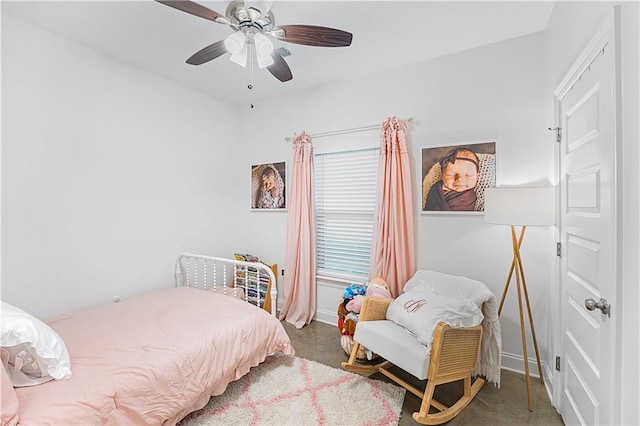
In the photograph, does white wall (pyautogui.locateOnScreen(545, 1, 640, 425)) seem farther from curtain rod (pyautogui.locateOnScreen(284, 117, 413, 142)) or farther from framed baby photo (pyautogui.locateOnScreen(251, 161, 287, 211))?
framed baby photo (pyautogui.locateOnScreen(251, 161, 287, 211))

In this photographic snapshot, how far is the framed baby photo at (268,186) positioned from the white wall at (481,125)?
88cm

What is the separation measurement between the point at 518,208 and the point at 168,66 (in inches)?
128

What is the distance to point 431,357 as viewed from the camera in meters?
1.75

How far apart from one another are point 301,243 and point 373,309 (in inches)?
51.5

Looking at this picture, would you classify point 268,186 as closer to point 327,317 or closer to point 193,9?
point 327,317

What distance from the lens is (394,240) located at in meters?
2.80

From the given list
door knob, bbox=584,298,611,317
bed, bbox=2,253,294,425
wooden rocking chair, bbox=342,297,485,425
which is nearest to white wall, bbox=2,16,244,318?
bed, bbox=2,253,294,425

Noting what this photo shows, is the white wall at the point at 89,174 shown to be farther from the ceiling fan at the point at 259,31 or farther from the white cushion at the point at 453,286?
the white cushion at the point at 453,286

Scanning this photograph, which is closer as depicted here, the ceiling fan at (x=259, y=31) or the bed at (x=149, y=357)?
the bed at (x=149, y=357)

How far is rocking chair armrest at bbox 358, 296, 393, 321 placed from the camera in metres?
2.26

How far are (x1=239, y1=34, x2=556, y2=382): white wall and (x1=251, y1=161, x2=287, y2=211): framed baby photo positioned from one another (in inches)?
34.7

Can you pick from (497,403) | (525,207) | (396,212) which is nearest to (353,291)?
(396,212)

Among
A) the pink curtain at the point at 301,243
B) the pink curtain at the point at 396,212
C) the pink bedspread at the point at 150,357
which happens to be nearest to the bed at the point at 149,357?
the pink bedspread at the point at 150,357

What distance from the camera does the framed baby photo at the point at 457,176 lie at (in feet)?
8.13
